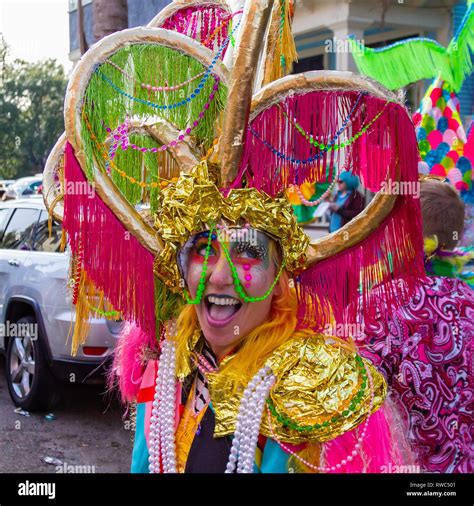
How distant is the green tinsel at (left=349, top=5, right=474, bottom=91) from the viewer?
4.56 metres

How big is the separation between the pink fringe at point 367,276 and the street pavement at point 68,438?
9.24ft

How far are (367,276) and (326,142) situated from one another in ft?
1.22

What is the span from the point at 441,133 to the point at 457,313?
2033mm

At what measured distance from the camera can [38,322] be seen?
17.5 ft

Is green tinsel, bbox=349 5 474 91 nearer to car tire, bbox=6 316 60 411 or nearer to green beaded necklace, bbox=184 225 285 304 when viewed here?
green beaded necklace, bbox=184 225 285 304

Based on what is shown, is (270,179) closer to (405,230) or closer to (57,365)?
(405,230)

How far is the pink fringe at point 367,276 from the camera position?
1.82 meters

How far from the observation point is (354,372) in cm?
A: 174

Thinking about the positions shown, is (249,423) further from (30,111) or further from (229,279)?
(30,111)

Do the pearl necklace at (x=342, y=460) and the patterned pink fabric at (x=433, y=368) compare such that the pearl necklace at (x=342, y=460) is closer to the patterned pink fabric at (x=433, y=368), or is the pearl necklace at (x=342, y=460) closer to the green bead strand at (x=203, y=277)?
the green bead strand at (x=203, y=277)

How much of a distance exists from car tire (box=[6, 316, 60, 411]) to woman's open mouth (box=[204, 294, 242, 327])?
3819mm

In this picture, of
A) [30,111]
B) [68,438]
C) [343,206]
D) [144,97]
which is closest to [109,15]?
[343,206]
